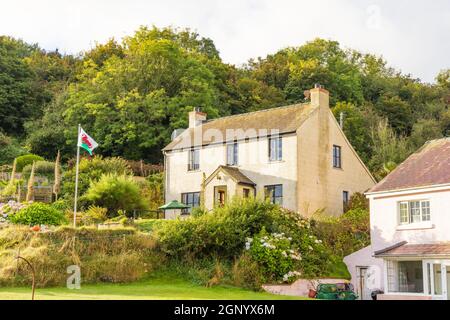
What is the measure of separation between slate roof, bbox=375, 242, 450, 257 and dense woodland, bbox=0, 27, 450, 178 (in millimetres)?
18253

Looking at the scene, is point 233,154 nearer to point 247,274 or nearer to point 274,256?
point 274,256

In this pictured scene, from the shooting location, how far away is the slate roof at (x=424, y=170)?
27500mm

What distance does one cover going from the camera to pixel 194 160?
4172 centimetres

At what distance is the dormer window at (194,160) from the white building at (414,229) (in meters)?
14.3

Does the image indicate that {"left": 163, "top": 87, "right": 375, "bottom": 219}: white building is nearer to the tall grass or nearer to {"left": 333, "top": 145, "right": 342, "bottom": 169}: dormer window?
{"left": 333, "top": 145, "right": 342, "bottom": 169}: dormer window

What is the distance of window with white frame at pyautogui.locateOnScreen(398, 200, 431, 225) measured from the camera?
27500 millimetres

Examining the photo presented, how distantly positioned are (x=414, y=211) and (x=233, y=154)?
1461cm

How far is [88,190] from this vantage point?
1495 inches

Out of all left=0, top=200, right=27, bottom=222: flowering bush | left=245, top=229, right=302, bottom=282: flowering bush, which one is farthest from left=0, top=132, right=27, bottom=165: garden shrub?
left=245, top=229, right=302, bottom=282: flowering bush

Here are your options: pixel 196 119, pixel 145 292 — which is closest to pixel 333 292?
pixel 145 292

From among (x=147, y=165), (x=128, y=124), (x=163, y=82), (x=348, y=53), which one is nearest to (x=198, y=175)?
(x=147, y=165)

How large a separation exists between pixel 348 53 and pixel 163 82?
90.3 ft

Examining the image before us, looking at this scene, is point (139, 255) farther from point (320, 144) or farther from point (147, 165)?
point (147, 165)

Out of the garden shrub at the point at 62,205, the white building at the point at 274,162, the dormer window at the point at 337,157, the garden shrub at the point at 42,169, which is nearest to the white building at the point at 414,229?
the white building at the point at 274,162
